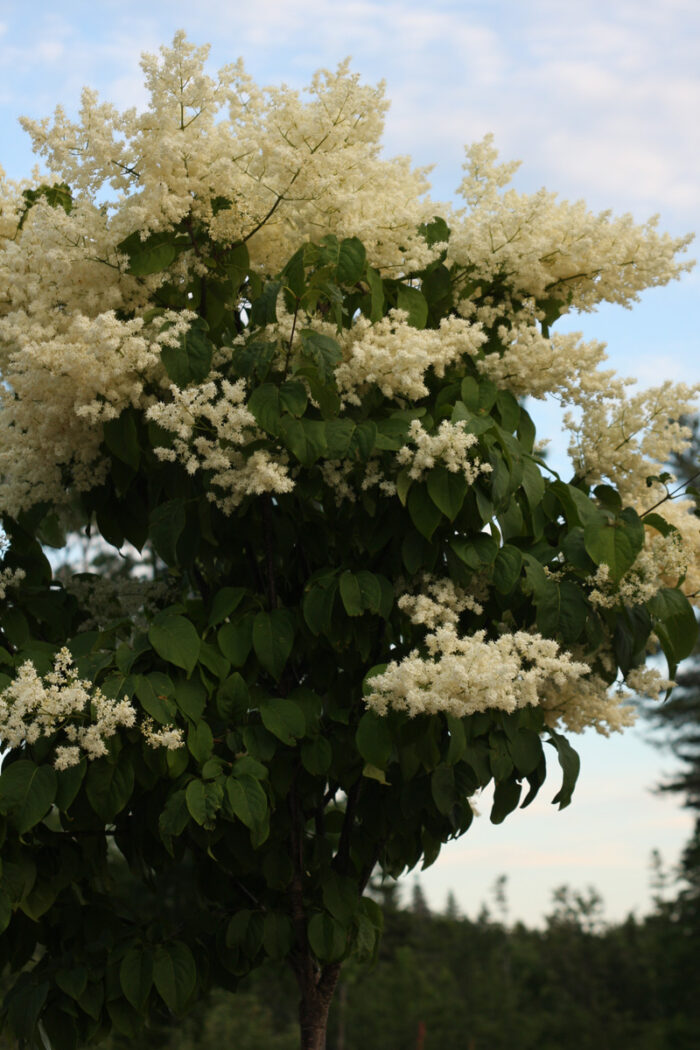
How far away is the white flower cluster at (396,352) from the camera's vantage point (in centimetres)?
321

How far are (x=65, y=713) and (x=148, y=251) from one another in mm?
1350

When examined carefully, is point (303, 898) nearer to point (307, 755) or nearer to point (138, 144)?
point (307, 755)

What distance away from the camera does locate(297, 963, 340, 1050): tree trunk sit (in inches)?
153

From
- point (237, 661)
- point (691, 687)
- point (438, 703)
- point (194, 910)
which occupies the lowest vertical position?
point (194, 910)

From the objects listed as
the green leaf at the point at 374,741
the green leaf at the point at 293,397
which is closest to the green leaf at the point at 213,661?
the green leaf at the point at 374,741

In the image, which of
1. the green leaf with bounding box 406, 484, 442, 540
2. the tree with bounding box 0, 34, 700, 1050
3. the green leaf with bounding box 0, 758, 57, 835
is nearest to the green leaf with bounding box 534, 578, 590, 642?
the tree with bounding box 0, 34, 700, 1050

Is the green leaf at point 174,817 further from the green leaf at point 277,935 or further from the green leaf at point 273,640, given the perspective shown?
the green leaf at point 277,935

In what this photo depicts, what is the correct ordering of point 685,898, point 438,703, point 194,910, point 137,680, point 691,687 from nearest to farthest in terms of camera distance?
1. point 438,703
2. point 137,680
3. point 194,910
4. point 685,898
5. point 691,687

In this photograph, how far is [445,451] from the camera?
3090mm

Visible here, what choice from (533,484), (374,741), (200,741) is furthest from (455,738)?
(533,484)

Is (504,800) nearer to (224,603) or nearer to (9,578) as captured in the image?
(224,603)

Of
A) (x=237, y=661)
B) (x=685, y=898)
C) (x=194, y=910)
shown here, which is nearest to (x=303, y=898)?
(x=194, y=910)

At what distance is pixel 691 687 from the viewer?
21.6 meters

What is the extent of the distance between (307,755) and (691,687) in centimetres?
1945
